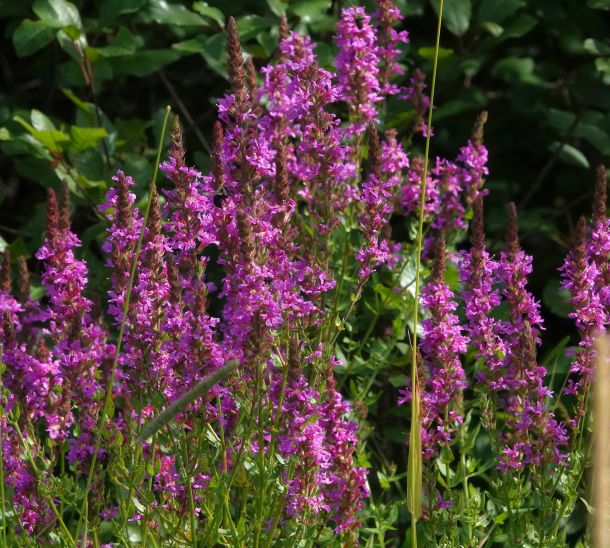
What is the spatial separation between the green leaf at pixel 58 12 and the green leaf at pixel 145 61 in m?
0.26

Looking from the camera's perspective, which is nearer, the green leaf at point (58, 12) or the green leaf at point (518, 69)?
the green leaf at point (58, 12)

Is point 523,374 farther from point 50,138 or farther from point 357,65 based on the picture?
point 50,138

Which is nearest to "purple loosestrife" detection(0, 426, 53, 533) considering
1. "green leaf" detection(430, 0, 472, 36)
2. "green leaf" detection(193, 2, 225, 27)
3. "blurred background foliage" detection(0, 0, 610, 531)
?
"blurred background foliage" detection(0, 0, 610, 531)

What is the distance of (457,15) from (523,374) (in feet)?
6.22

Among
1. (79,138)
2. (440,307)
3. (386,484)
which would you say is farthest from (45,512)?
(79,138)

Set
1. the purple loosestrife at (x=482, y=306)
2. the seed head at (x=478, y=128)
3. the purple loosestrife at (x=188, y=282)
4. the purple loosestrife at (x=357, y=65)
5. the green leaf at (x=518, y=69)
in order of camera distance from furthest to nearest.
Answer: the green leaf at (x=518, y=69)
the seed head at (x=478, y=128)
the purple loosestrife at (x=357, y=65)
the purple loosestrife at (x=482, y=306)
the purple loosestrife at (x=188, y=282)

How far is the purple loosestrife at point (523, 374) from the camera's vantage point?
2617 mm

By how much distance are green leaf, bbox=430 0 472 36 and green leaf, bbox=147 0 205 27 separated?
0.96m

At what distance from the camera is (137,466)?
2529 mm

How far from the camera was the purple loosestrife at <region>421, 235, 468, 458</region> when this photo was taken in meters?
2.68

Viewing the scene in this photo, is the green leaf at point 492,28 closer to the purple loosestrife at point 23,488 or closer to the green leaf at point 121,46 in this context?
the green leaf at point 121,46

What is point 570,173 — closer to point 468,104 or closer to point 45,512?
point 468,104

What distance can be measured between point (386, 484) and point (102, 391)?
89 cm

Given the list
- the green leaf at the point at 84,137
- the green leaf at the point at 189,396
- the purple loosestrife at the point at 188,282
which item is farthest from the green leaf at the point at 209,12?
the green leaf at the point at 189,396
